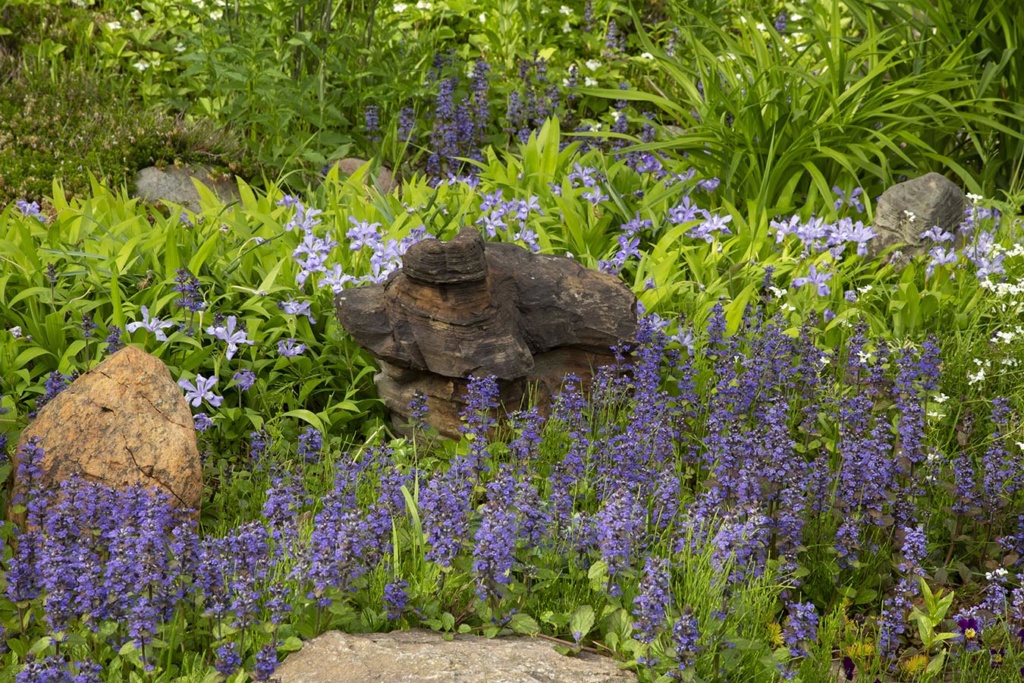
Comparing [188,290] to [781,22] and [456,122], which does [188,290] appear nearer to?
[456,122]

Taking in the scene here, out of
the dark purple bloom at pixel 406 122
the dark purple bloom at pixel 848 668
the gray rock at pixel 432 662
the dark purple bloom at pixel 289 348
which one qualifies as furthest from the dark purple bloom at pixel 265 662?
the dark purple bloom at pixel 406 122

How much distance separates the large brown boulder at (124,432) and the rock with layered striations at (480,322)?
81cm

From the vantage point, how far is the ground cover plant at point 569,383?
292cm

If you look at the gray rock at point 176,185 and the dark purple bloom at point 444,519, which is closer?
the dark purple bloom at point 444,519

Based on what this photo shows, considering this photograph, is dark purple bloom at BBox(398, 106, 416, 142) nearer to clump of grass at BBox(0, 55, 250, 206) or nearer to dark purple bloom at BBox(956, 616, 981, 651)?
clump of grass at BBox(0, 55, 250, 206)

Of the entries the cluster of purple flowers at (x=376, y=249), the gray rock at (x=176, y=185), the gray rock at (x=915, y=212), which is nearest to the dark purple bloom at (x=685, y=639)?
the cluster of purple flowers at (x=376, y=249)

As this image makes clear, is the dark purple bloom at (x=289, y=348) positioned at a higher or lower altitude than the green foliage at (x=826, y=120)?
lower

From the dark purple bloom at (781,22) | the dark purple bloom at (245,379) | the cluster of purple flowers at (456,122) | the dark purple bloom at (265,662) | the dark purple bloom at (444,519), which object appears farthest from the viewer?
the dark purple bloom at (781,22)

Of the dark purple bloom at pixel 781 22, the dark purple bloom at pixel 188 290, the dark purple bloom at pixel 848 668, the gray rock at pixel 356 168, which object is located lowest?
the dark purple bloom at pixel 848 668

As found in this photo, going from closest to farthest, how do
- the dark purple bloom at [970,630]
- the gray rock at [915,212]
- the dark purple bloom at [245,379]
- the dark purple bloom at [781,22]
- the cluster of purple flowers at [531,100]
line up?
the dark purple bloom at [970,630], the dark purple bloom at [245,379], the gray rock at [915,212], the cluster of purple flowers at [531,100], the dark purple bloom at [781,22]

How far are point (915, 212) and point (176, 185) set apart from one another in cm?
423

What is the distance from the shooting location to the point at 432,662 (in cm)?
277

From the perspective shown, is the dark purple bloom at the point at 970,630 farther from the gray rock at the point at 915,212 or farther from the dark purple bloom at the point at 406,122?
the dark purple bloom at the point at 406,122

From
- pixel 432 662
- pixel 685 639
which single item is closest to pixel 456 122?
pixel 432 662
